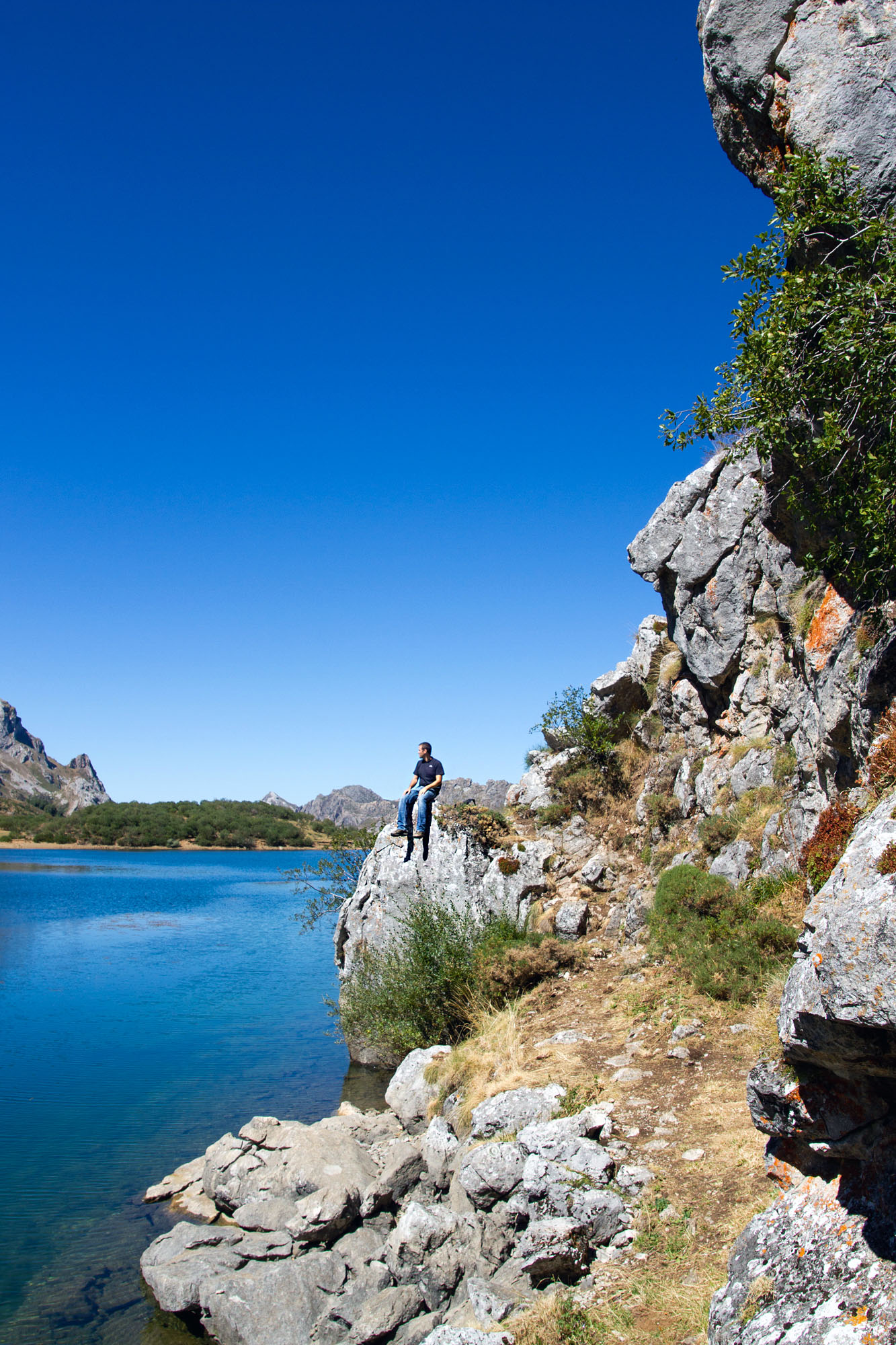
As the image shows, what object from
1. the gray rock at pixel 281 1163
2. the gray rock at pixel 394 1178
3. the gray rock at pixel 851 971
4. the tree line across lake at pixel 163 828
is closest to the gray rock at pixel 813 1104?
the gray rock at pixel 851 971

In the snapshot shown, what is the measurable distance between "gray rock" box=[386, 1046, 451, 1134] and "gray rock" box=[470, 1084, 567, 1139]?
3.52 meters

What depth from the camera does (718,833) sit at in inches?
656

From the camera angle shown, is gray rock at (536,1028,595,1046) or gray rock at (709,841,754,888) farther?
gray rock at (709,841,754,888)

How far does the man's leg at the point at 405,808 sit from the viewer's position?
Result: 19828 millimetres

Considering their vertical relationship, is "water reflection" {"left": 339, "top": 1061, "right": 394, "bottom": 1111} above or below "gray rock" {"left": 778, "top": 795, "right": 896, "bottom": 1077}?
below

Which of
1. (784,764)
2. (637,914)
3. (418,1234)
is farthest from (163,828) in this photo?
(418,1234)

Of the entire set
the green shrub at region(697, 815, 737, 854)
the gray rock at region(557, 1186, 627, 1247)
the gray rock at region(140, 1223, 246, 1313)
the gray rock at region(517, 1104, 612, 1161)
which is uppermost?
the green shrub at region(697, 815, 737, 854)

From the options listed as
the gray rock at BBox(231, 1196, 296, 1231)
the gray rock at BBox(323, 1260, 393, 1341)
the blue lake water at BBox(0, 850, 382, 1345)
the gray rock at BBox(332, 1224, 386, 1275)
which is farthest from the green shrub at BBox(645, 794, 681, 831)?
the gray rock at BBox(323, 1260, 393, 1341)

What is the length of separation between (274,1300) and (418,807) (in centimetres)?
1132

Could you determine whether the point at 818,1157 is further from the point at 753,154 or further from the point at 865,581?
the point at 753,154

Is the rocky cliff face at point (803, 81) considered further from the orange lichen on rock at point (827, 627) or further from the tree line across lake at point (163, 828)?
the tree line across lake at point (163, 828)

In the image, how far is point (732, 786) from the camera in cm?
1759

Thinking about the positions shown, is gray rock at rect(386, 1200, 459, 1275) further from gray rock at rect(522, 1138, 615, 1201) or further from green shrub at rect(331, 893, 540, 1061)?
green shrub at rect(331, 893, 540, 1061)

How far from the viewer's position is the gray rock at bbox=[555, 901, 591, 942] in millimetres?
18453
